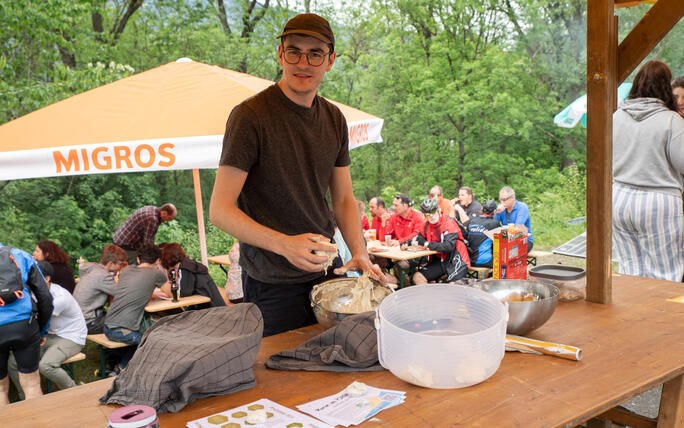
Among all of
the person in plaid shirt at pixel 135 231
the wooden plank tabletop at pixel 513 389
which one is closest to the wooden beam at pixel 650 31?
the wooden plank tabletop at pixel 513 389

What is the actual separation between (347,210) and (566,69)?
54.7 feet

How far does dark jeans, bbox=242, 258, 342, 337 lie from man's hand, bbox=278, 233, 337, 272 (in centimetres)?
52

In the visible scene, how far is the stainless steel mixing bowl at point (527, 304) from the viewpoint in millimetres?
1799

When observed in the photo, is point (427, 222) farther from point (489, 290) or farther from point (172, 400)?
point (172, 400)

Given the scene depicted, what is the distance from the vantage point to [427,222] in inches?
290

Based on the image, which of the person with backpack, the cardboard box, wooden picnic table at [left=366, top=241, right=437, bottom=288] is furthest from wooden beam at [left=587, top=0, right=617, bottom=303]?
the person with backpack

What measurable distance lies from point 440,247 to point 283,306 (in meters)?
5.16

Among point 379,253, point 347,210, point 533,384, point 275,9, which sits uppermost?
point 275,9

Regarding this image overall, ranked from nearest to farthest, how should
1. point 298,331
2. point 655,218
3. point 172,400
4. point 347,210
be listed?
point 172,400, point 298,331, point 347,210, point 655,218

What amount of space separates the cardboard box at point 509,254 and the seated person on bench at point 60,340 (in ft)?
12.5

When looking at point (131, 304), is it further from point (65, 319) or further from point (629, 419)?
point (629, 419)

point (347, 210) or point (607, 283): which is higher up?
point (347, 210)

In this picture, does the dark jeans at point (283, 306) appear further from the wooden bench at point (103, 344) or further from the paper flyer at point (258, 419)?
the wooden bench at point (103, 344)

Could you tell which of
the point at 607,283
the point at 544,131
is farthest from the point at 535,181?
the point at 607,283
